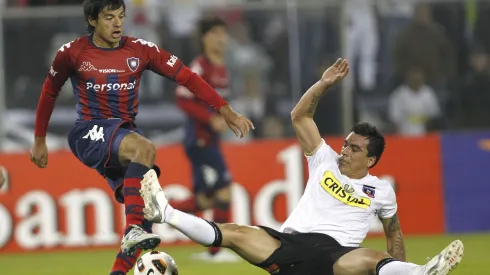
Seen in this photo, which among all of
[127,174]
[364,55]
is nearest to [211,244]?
[127,174]

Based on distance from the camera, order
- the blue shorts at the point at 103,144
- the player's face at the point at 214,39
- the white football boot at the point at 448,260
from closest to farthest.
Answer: the white football boot at the point at 448,260 < the blue shorts at the point at 103,144 < the player's face at the point at 214,39

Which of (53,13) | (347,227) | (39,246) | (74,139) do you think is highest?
(53,13)

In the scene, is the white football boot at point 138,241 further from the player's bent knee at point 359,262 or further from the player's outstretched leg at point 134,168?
the player's bent knee at point 359,262

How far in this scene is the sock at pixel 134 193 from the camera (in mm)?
7977

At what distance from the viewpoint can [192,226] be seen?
772 cm

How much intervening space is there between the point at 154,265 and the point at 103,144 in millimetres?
995

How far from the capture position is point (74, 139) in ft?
28.0

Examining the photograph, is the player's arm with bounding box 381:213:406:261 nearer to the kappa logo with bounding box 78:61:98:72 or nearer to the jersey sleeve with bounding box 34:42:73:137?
the kappa logo with bounding box 78:61:98:72

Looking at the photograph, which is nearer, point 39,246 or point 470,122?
point 39,246

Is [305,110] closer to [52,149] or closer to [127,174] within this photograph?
[127,174]

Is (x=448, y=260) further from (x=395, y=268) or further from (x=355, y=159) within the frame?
(x=355, y=159)

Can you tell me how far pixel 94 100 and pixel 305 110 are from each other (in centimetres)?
158

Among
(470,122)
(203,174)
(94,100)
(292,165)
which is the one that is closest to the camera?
(94,100)

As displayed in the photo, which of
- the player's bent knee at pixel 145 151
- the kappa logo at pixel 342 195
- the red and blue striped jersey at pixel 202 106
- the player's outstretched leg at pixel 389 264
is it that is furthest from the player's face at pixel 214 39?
the player's outstretched leg at pixel 389 264
